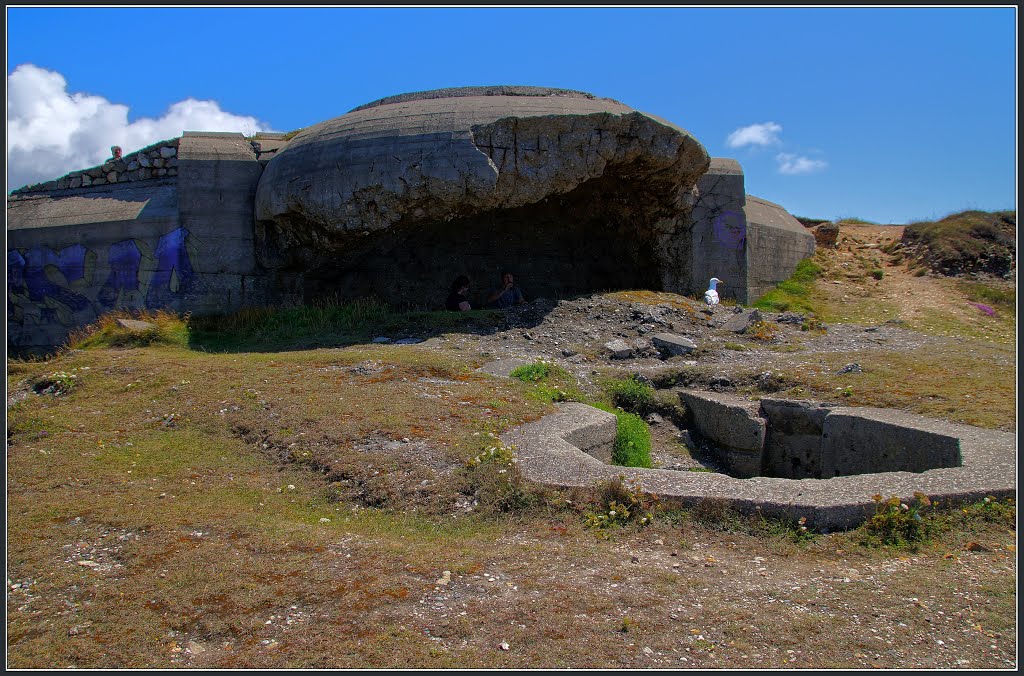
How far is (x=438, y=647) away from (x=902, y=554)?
225cm

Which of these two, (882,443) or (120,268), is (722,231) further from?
(120,268)

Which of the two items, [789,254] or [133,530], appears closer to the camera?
[133,530]

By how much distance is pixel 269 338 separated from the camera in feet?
28.4

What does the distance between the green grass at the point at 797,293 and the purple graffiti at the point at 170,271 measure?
911 cm

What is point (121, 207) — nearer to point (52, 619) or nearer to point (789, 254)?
point (52, 619)

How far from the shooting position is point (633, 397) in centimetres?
651

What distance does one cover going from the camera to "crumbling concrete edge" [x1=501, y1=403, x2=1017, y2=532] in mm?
3732

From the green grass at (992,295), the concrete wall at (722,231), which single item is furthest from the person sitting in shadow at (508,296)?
the green grass at (992,295)

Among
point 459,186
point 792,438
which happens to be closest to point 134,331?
point 459,186

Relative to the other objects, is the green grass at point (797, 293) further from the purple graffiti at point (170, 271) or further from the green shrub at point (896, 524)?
the green shrub at point (896, 524)

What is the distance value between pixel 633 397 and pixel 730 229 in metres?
6.70

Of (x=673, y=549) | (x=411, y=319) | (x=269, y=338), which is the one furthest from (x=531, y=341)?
(x=673, y=549)

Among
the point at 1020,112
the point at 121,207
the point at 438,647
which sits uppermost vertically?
the point at 121,207

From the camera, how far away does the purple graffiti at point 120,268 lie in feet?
31.9
